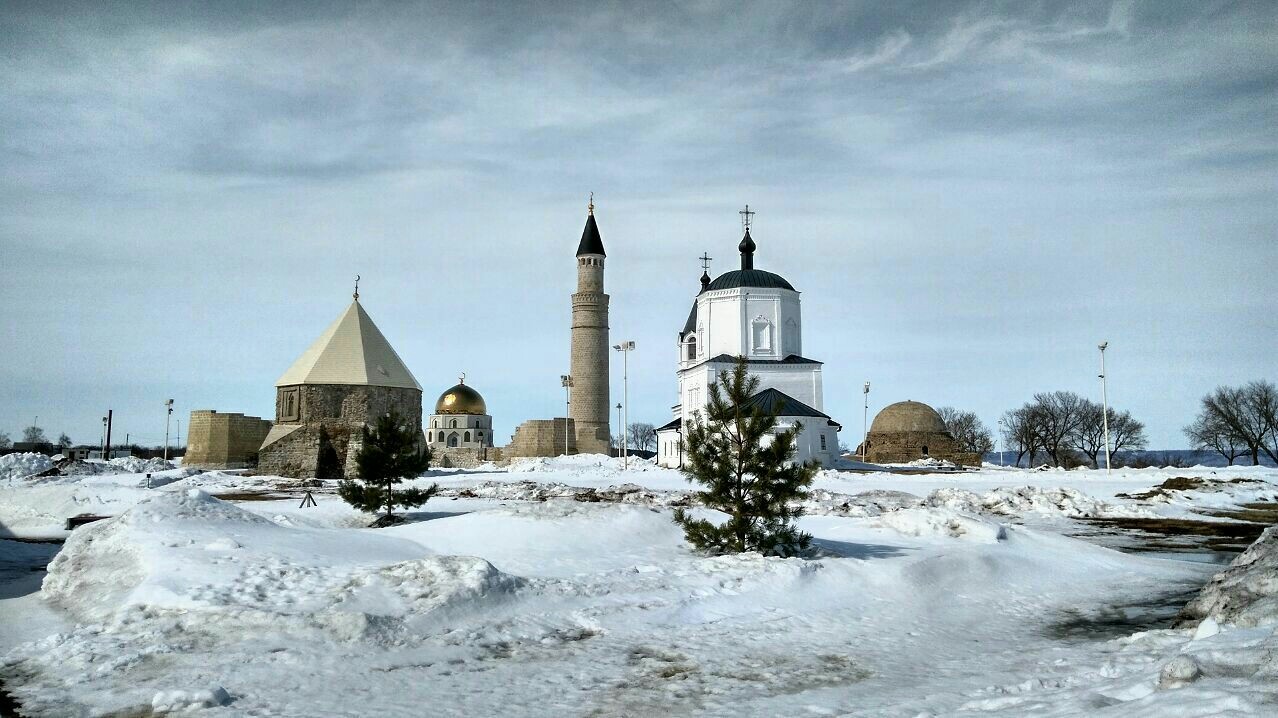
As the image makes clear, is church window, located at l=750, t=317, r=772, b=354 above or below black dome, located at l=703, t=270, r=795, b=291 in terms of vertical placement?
below

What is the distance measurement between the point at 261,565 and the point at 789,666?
6.18m

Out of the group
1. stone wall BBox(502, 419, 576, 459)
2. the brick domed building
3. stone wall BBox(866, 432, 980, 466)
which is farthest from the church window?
stone wall BBox(502, 419, 576, 459)

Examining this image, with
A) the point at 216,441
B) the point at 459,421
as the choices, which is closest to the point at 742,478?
the point at 216,441

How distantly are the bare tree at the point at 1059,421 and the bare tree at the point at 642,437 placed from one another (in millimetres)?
59192

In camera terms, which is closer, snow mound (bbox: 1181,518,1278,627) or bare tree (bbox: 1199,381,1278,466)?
snow mound (bbox: 1181,518,1278,627)

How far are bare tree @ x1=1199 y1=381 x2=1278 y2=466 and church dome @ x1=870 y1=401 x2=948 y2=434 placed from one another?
55.2ft

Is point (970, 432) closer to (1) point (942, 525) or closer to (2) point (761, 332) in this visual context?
(2) point (761, 332)

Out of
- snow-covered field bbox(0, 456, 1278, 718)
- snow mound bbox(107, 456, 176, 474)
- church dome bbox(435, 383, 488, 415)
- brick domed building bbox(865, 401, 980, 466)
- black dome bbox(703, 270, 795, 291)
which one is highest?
black dome bbox(703, 270, 795, 291)

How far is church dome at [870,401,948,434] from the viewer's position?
57344 mm

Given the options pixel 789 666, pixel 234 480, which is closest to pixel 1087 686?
pixel 789 666

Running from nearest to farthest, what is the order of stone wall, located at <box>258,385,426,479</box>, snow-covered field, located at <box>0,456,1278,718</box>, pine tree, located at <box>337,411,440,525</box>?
snow-covered field, located at <box>0,456,1278,718</box>
pine tree, located at <box>337,411,440,525</box>
stone wall, located at <box>258,385,426,479</box>

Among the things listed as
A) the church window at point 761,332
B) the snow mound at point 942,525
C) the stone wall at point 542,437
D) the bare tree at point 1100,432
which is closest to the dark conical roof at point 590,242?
the stone wall at point 542,437

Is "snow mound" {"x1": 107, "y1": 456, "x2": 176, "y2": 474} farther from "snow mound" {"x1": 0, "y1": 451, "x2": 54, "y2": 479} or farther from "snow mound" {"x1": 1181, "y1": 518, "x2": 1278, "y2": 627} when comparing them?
"snow mound" {"x1": 1181, "y1": 518, "x2": 1278, "y2": 627}

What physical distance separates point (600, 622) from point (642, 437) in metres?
112
